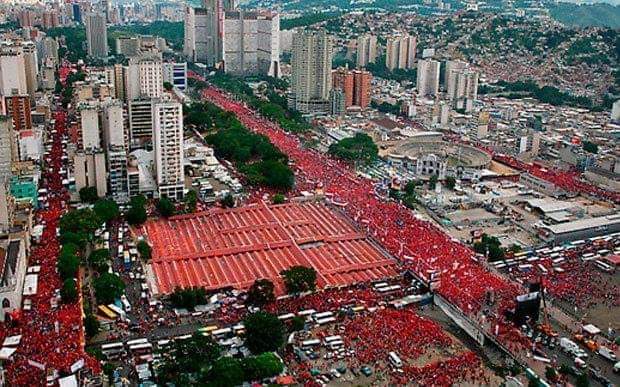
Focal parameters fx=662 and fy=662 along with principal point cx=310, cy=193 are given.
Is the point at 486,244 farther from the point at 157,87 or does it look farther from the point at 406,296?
the point at 157,87

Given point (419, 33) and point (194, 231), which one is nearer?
point (194, 231)

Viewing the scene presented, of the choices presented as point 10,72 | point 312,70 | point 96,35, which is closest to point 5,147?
point 10,72

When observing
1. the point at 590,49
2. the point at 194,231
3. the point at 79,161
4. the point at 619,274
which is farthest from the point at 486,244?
the point at 590,49

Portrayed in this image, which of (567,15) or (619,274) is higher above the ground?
(567,15)

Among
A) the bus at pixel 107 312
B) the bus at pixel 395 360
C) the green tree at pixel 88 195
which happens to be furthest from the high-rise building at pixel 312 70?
the bus at pixel 395 360

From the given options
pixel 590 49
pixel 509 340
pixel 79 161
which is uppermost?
pixel 590 49

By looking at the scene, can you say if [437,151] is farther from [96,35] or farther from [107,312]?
[96,35]

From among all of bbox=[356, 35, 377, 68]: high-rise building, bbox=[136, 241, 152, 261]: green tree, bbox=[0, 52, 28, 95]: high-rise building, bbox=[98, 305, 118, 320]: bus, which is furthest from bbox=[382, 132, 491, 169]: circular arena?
bbox=[356, 35, 377, 68]: high-rise building
